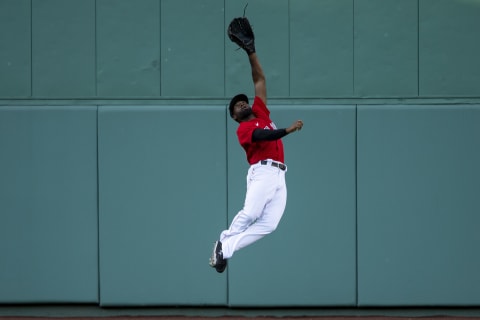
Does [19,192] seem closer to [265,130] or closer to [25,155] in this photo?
[25,155]

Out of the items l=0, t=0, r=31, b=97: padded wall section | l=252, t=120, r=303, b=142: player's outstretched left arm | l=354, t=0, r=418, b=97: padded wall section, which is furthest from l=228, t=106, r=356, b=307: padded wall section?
l=252, t=120, r=303, b=142: player's outstretched left arm

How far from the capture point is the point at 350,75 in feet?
33.6

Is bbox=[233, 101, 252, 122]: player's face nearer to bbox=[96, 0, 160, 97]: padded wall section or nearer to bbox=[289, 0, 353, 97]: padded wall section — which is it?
bbox=[289, 0, 353, 97]: padded wall section

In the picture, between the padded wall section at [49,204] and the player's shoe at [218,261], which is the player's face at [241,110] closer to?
the player's shoe at [218,261]

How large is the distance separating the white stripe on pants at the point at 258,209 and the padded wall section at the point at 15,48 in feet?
12.0

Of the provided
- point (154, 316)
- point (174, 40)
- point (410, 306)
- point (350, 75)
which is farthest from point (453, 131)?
point (154, 316)

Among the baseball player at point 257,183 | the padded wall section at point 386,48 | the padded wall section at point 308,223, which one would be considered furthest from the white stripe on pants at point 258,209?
the padded wall section at point 386,48

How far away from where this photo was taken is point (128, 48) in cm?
1027

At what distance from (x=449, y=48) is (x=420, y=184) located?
161cm

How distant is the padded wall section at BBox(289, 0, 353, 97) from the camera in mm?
10234

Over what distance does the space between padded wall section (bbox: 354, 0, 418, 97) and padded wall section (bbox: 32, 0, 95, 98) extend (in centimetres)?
311

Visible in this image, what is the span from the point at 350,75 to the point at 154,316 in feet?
11.9

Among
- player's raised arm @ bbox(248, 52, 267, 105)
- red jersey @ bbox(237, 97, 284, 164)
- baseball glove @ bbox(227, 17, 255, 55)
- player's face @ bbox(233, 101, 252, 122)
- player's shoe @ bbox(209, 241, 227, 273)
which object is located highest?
baseball glove @ bbox(227, 17, 255, 55)

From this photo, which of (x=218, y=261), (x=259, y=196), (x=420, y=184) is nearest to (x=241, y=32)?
(x=259, y=196)
